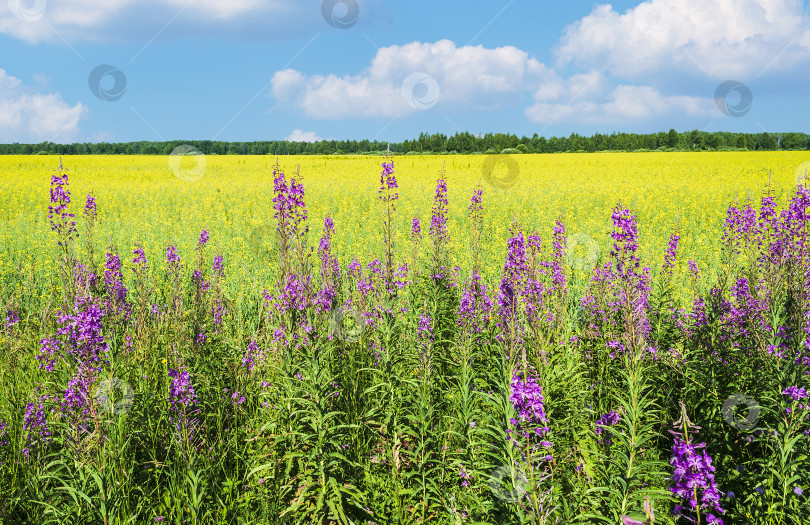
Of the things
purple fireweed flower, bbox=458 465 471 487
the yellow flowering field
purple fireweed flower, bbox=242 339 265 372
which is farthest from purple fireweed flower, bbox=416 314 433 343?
the yellow flowering field

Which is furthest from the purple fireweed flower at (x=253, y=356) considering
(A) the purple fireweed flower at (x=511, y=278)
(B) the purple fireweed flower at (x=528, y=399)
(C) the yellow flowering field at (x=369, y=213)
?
(B) the purple fireweed flower at (x=528, y=399)

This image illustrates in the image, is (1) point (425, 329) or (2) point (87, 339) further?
(1) point (425, 329)

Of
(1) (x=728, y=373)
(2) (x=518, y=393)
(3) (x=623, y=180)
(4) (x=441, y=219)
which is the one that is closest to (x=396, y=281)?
(4) (x=441, y=219)

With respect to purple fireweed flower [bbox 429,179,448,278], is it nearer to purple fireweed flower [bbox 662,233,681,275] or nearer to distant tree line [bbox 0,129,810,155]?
purple fireweed flower [bbox 662,233,681,275]

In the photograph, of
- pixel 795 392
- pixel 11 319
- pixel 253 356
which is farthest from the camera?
pixel 11 319

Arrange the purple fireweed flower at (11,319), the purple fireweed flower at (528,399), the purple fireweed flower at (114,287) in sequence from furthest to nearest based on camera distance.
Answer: the purple fireweed flower at (11,319)
the purple fireweed flower at (114,287)
the purple fireweed flower at (528,399)

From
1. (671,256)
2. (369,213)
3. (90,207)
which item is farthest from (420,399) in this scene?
(369,213)

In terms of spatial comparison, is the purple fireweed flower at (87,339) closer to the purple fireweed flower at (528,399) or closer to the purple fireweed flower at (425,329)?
the purple fireweed flower at (425,329)

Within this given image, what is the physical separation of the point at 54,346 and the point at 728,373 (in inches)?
224

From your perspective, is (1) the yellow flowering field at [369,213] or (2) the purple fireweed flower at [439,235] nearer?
(2) the purple fireweed flower at [439,235]

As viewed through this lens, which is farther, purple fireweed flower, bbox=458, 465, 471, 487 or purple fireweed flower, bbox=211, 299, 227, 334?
purple fireweed flower, bbox=211, 299, 227, 334

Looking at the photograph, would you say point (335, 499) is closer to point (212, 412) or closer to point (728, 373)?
point (212, 412)

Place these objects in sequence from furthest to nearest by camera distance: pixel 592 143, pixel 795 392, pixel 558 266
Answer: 1. pixel 592 143
2. pixel 558 266
3. pixel 795 392

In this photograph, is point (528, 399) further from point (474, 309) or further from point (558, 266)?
point (558, 266)
